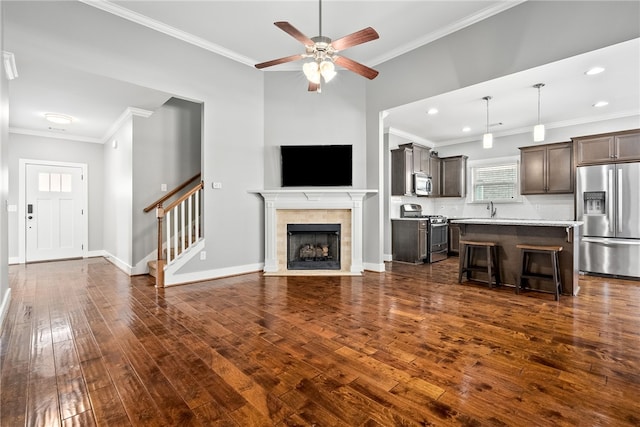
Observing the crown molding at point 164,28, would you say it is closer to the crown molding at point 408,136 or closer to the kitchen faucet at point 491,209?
the crown molding at point 408,136

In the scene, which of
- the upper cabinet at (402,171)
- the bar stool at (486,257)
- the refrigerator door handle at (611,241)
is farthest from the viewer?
the upper cabinet at (402,171)

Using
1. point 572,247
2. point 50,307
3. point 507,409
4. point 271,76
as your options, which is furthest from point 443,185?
point 50,307

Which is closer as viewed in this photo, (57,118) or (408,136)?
(57,118)

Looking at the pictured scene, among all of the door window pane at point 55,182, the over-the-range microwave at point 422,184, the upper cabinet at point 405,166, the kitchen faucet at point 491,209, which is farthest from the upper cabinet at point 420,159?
the door window pane at point 55,182

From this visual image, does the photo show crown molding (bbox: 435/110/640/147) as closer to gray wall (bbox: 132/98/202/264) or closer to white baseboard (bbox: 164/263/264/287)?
white baseboard (bbox: 164/263/264/287)

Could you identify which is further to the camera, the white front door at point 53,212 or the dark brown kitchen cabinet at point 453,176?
the dark brown kitchen cabinet at point 453,176

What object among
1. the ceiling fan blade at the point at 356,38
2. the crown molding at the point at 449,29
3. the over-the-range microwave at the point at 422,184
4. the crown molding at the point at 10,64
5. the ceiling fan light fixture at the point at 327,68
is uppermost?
the crown molding at the point at 449,29

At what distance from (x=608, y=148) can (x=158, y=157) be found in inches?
300

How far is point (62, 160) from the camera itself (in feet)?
21.2

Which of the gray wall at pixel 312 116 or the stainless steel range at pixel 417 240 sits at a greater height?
the gray wall at pixel 312 116

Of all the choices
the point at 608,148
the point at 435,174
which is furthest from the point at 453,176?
the point at 608,148

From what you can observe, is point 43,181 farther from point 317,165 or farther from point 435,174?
point 435,174

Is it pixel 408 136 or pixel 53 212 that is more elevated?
pixel 408 136

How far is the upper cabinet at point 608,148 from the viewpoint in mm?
4746
